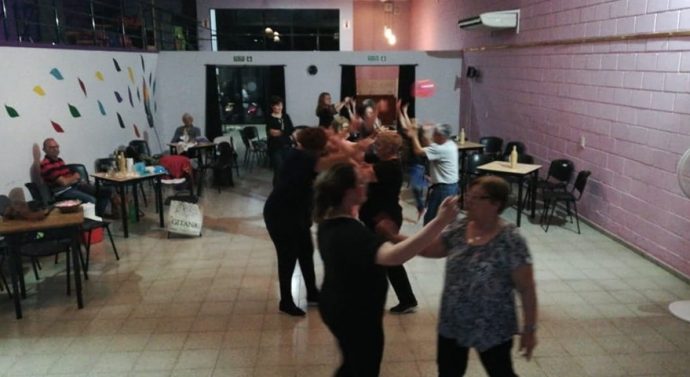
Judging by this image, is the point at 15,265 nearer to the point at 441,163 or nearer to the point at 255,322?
the point at 255,322

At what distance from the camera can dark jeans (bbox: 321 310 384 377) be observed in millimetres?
2279

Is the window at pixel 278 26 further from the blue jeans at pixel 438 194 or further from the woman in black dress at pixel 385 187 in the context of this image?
the woman in black dress at pixel 385 187

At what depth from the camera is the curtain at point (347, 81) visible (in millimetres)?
11266

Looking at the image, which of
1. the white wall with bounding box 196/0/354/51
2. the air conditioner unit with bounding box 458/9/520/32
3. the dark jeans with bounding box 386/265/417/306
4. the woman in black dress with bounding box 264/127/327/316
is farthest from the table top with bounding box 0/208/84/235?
the white wall with bounding box 196/0/354/51

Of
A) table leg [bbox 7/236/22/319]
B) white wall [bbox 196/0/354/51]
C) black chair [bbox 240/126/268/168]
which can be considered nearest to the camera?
table leg [bbox 7/236/22/319]

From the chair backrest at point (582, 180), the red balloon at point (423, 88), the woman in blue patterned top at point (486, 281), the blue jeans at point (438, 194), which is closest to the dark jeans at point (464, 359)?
the woman in blue patterned top at point (486, 281)

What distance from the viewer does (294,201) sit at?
3.95m

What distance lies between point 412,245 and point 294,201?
1952 mm

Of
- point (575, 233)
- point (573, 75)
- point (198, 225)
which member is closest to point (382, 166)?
point (198, 225)

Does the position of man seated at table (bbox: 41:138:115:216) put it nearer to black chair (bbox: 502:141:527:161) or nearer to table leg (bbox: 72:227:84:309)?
table leg (bbox: 72:227:84:309)

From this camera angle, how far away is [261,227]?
22.6ft

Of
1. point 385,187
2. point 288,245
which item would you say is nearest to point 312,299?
point 288,245

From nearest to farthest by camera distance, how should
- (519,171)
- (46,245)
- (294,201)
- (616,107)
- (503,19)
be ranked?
(294,201) < (46,245) < (616,107) < (519,171) < (503,19)

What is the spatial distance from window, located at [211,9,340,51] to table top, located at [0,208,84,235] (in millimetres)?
12488
